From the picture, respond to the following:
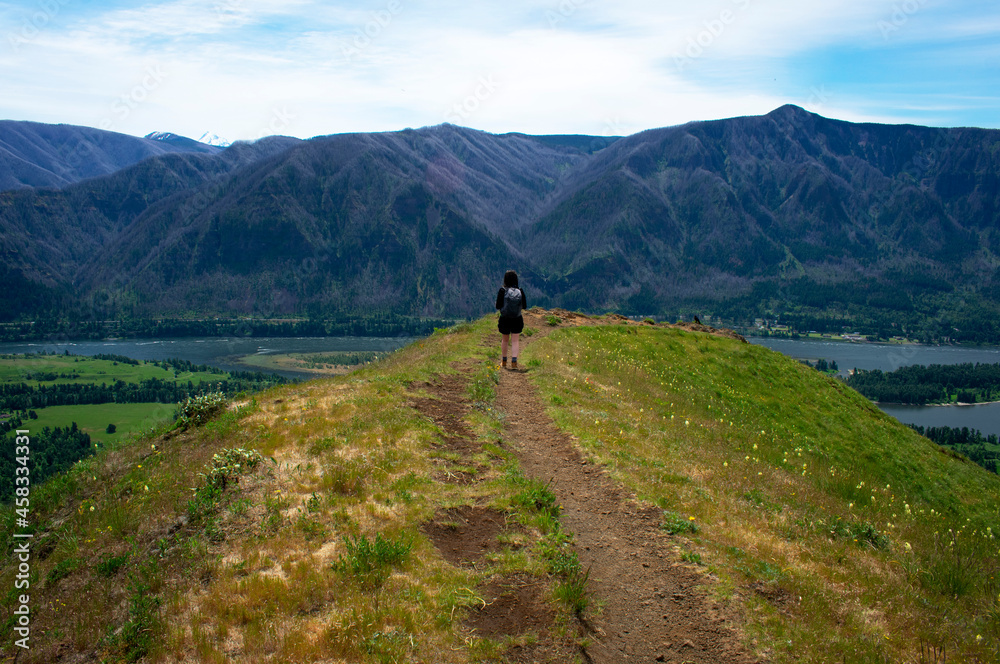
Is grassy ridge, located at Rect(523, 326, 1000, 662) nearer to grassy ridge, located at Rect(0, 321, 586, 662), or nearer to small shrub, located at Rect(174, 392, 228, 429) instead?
grassy ridge, located at Rect(0, 321, 586, 662)

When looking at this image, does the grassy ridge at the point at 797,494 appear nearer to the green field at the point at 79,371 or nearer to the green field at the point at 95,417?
the green field at the point at 95,417

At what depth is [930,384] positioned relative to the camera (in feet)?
566

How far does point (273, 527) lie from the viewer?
29.6ft

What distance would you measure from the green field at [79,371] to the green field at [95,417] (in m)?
37.8

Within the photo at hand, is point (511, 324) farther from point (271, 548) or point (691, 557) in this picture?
point (271, 548)

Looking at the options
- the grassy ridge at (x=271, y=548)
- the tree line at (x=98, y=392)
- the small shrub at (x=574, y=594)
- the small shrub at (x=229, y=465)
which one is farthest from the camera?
the tree line at (x=98, y=392)

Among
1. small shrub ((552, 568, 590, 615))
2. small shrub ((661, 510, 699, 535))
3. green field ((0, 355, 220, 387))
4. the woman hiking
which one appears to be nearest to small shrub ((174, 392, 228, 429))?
small shrub ((552, 568, 590, 615))

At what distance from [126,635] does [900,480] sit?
2954cm

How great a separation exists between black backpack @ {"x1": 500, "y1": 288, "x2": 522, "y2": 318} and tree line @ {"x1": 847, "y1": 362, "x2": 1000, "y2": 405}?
178009 millimetres

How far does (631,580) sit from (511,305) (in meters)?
15.5

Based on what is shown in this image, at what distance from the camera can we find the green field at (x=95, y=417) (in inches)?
3501

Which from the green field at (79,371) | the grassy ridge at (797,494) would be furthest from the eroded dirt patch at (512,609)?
the green field at (79,371)

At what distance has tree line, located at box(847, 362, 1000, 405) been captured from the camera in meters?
162

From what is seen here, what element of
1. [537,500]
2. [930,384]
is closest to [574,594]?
[537,500]
